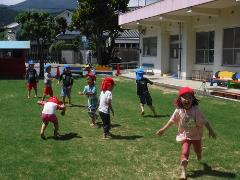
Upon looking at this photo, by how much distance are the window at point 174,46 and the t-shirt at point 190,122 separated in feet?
72.7

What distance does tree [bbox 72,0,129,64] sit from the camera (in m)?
41.7

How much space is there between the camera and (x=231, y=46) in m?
21.5

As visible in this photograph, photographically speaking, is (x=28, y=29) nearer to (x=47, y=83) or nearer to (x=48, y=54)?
(x=48, y=54)

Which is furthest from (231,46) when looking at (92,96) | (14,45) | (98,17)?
(98,17)

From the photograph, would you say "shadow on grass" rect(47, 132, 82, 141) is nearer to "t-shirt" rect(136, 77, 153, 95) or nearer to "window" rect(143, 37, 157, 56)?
"t-shirt" rect(136, 77, 153, 95)

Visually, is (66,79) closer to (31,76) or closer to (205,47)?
(31,76)

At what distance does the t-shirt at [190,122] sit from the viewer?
6551 millimetres

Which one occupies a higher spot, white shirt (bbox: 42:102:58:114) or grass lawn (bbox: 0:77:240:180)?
white shirt (bbox: 42:102:58:114)

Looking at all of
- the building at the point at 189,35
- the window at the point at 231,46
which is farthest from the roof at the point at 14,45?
the window at the point at 231,46

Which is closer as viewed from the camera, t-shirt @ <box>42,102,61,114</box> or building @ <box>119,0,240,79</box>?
t-shirt @ <box>42,102,61,114</box>

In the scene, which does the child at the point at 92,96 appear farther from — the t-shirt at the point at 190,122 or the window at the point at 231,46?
the window at the point at 231,46

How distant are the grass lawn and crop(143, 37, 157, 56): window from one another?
1979cm

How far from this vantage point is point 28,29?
143 ft

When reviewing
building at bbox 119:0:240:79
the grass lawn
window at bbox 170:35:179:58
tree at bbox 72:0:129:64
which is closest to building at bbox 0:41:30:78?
building at bbox 119:0:240:79
